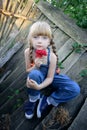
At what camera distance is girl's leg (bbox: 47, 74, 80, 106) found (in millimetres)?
3994

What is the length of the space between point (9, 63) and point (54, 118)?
1.95m

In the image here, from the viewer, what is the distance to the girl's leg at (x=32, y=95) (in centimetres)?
390

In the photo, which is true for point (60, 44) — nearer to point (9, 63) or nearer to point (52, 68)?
point (9, 63)

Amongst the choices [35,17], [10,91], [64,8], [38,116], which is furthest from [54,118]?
[64,8]

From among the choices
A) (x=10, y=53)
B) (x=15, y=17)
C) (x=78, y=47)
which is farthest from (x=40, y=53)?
(x=15, y=17)


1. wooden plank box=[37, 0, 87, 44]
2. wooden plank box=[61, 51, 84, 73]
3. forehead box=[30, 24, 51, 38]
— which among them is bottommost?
wooden plank box=[37, 0, 87, 44]

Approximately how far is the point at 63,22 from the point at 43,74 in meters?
2.23

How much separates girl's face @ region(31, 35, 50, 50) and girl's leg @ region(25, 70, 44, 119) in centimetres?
31

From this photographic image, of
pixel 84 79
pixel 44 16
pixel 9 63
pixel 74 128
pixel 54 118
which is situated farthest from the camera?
pixel 44 16

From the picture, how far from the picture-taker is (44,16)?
20.6 feet

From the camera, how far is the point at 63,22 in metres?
6.00

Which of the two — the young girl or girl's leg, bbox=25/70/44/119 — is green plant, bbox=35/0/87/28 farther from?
girl's leg, bbox=25/70/44/119

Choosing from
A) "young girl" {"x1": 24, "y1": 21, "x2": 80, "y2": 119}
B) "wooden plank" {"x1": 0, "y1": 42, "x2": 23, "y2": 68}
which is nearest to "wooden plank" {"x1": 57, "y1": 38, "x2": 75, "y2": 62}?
"wooden plank" {"x1": 0, "y1": 42, "x2": 23, "y2": 68}

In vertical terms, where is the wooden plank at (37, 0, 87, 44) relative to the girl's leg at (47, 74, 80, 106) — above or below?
below
